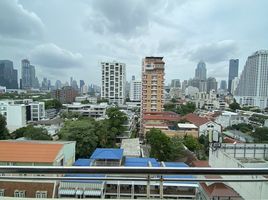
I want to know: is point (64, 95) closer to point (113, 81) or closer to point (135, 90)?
point (113, 81)

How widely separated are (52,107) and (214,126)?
2044 centimetres

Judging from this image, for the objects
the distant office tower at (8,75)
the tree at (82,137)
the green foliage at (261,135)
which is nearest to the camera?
the tree at (82,137)

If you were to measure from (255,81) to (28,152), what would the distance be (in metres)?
39.6

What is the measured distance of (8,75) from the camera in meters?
44.3

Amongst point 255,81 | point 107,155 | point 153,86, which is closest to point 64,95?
point 153,86

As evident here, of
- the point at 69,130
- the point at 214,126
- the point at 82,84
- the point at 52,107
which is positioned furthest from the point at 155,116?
the point at 82,84

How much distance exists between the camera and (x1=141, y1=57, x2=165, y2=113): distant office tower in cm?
1777

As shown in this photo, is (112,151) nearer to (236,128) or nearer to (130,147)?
(130,147)

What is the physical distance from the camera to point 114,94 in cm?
3431

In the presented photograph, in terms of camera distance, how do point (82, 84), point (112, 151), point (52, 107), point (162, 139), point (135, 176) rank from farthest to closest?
point (82, 84)
point (52, 107)
point (162, 139)
point (112, 151)
point (135, 176)

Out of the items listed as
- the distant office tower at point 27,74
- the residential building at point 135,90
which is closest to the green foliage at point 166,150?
the residential building at point 135,90

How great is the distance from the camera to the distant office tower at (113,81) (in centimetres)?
3231

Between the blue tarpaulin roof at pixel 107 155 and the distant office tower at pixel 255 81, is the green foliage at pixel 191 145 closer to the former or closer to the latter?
the blue tarpaulin roof at pixel 107 155

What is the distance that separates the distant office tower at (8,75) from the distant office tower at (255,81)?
47.2 meters
